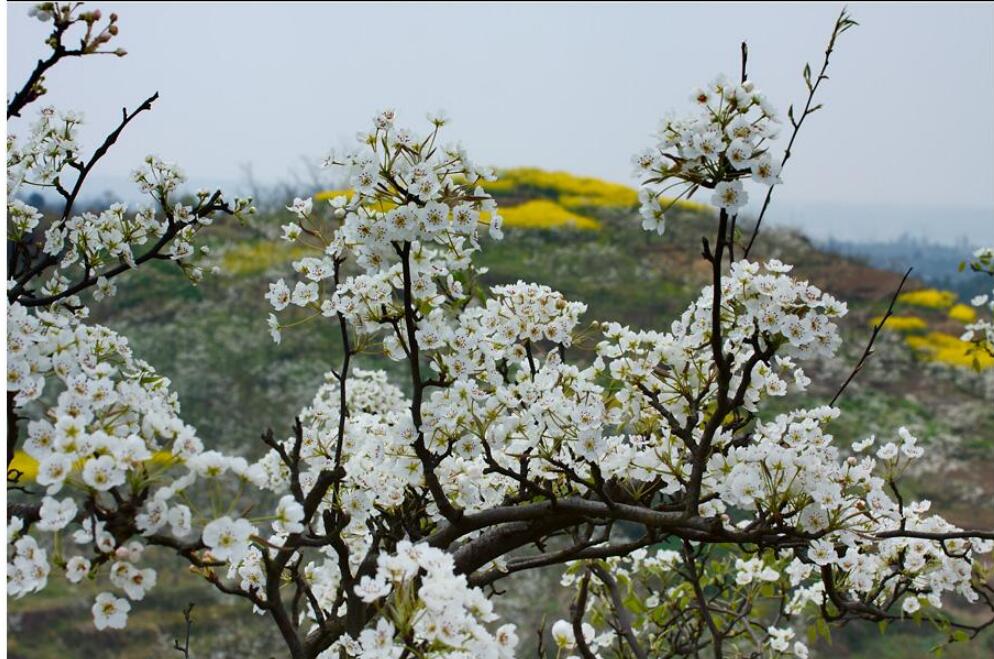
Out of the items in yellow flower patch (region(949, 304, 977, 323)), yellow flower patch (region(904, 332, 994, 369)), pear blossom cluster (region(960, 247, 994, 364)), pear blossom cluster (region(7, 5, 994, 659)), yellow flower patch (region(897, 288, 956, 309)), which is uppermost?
yellow flower patch (region(897, 288, 956, 309))

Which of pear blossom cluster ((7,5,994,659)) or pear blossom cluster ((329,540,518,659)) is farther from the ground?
pear blossom cluster ((7,5,994,659))

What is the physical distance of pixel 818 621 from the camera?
11.2 feet

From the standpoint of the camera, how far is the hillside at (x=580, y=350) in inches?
382

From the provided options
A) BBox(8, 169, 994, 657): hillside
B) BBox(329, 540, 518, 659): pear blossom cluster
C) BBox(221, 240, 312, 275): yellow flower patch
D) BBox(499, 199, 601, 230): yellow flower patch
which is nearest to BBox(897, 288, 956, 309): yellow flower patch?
BBox(8, 169, 994, 657): hillside

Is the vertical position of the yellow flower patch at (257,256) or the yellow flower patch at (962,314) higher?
the yellow flower patch at (257,256)

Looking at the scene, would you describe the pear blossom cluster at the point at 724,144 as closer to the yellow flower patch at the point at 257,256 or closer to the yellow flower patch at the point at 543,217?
the yellow flower patch at the point at 257,256

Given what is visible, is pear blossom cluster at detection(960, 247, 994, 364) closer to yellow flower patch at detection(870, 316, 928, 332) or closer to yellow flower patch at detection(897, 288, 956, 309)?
yellow flower patch at detection(870, 316, 928, 332)

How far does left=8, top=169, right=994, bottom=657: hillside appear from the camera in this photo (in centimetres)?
971

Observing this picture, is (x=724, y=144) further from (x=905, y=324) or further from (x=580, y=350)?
(x=905, y=324)

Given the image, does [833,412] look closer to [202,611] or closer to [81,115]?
[81,115]

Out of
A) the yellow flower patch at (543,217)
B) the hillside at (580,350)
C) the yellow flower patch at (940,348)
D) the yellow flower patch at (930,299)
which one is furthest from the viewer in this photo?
→ the yellow flower patch at (543,217)

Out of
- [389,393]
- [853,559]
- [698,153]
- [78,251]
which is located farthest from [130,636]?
[698,153]

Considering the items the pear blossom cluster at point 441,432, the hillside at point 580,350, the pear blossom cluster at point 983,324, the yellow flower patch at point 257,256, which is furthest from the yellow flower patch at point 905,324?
the pear blossom cluster at point 441,432

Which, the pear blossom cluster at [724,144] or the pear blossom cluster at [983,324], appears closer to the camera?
the pear blossom cluster at [724,144]
